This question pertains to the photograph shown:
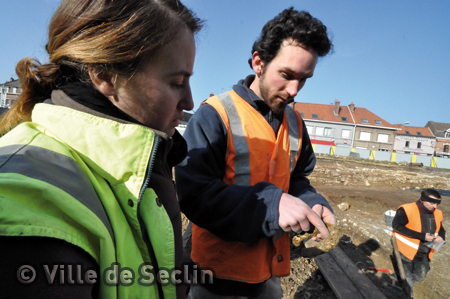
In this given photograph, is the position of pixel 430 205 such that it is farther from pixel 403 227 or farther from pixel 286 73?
pixel 286 73

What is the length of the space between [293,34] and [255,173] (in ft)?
3.38

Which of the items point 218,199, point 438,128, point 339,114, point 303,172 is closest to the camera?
point 218,199

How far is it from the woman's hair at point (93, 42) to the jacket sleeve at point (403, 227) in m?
7.22

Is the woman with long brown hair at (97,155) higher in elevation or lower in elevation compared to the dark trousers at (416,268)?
higher

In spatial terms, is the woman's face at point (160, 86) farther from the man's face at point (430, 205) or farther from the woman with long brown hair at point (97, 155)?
the man's face at point (430, 205)

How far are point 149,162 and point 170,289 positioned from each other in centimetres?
49

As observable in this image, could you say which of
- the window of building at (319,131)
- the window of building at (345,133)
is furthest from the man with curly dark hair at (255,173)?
the window of building at (345,133)

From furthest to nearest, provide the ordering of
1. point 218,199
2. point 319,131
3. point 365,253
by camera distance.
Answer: point 319,131, point 365,253, point 218,199

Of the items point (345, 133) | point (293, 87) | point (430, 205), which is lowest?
point (430, 205)

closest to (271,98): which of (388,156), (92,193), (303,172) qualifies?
(303,172)

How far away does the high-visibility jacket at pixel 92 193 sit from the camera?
53 cm

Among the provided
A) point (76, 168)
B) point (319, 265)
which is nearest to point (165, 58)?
point (76, 168)

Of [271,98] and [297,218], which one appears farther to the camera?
[271,98]

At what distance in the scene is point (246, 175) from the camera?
1.55 m
